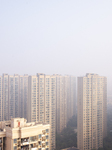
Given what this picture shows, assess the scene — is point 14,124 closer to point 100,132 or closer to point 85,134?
point 85,134

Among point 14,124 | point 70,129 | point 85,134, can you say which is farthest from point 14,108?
point 14,124

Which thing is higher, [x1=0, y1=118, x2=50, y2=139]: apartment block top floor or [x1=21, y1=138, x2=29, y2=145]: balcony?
[x1=0, y1=118, x2=50, y2=139]: apartment block top floor

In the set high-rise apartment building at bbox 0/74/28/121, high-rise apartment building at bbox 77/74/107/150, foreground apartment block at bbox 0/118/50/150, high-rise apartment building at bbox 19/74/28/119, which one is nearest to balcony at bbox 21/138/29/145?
foreground apartment block at bbox 0/118/50/150

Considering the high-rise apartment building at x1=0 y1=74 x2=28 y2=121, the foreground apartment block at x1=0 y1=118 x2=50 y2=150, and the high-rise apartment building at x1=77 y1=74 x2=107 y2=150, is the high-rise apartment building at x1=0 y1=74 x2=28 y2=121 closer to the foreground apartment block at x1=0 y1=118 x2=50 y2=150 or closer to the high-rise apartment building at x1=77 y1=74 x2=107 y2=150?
the high-rise apartment building at x1=77 y1=74 x2=107 y2=150

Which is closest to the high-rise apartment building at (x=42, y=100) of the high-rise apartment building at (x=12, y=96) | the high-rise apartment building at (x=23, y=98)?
the high-rise apartment building at (x=12, y=96)

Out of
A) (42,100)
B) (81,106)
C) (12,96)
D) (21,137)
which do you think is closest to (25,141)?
(21,137)

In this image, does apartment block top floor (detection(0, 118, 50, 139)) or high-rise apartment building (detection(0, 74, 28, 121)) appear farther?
high-rise apartment building (detection(0, 74, 28, 121))

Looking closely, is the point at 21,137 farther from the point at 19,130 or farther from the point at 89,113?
the point at 89,113
